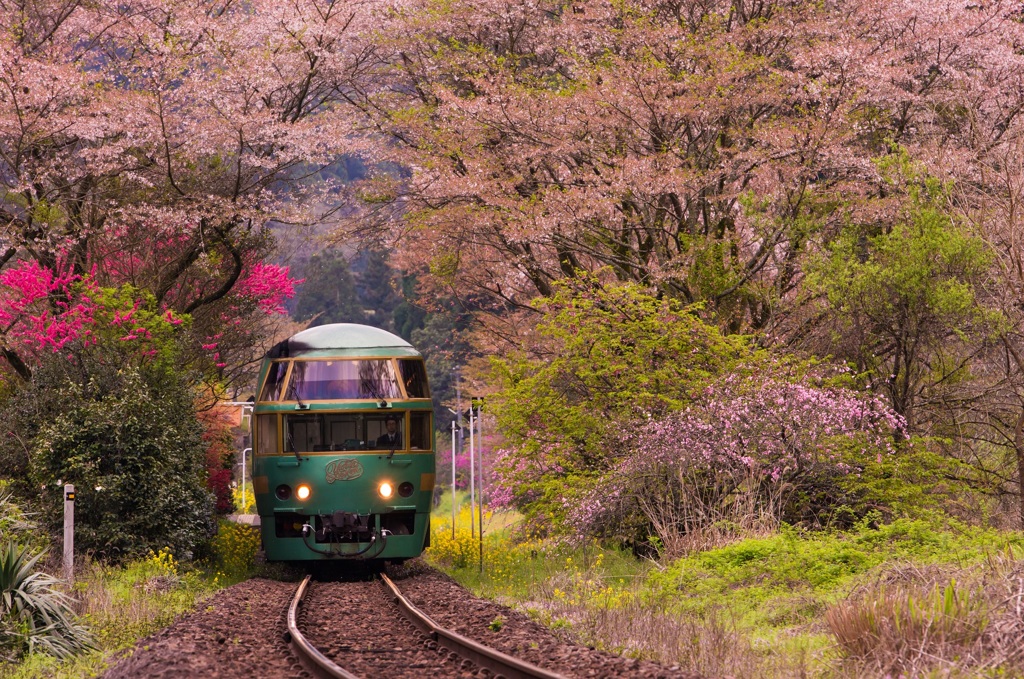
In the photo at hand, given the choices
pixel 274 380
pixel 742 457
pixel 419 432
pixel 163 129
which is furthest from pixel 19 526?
pixel 742 457

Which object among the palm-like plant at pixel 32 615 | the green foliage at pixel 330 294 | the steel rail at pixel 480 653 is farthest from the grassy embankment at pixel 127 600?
the green foliage at pixel 330 294

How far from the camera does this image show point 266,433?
17672mm

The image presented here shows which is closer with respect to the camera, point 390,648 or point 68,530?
point 390,648

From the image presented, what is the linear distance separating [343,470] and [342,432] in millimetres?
578

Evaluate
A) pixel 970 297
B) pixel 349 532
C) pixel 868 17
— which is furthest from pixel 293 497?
pixel 868 17

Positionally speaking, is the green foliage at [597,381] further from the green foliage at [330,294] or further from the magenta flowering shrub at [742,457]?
the green foliage at [330,294]

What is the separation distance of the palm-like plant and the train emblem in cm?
570

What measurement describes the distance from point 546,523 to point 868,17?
41.6 feet

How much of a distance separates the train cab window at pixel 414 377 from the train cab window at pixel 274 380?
1795 mm

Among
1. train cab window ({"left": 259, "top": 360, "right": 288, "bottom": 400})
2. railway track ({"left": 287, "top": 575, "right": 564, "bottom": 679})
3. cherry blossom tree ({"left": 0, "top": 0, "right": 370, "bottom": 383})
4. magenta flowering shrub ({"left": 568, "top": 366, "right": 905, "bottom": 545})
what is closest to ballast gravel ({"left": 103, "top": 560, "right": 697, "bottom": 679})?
railway track ({"left": 287, "top": 575, "right": 564, "bottom": 679})

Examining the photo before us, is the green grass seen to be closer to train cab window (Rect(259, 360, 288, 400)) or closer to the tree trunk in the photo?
train cab window (Rect(259, 360, 288, 400))

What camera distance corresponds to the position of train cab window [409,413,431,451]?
58.3ft

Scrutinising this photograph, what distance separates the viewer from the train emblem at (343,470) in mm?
17484

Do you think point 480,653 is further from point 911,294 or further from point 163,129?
point 163,129
